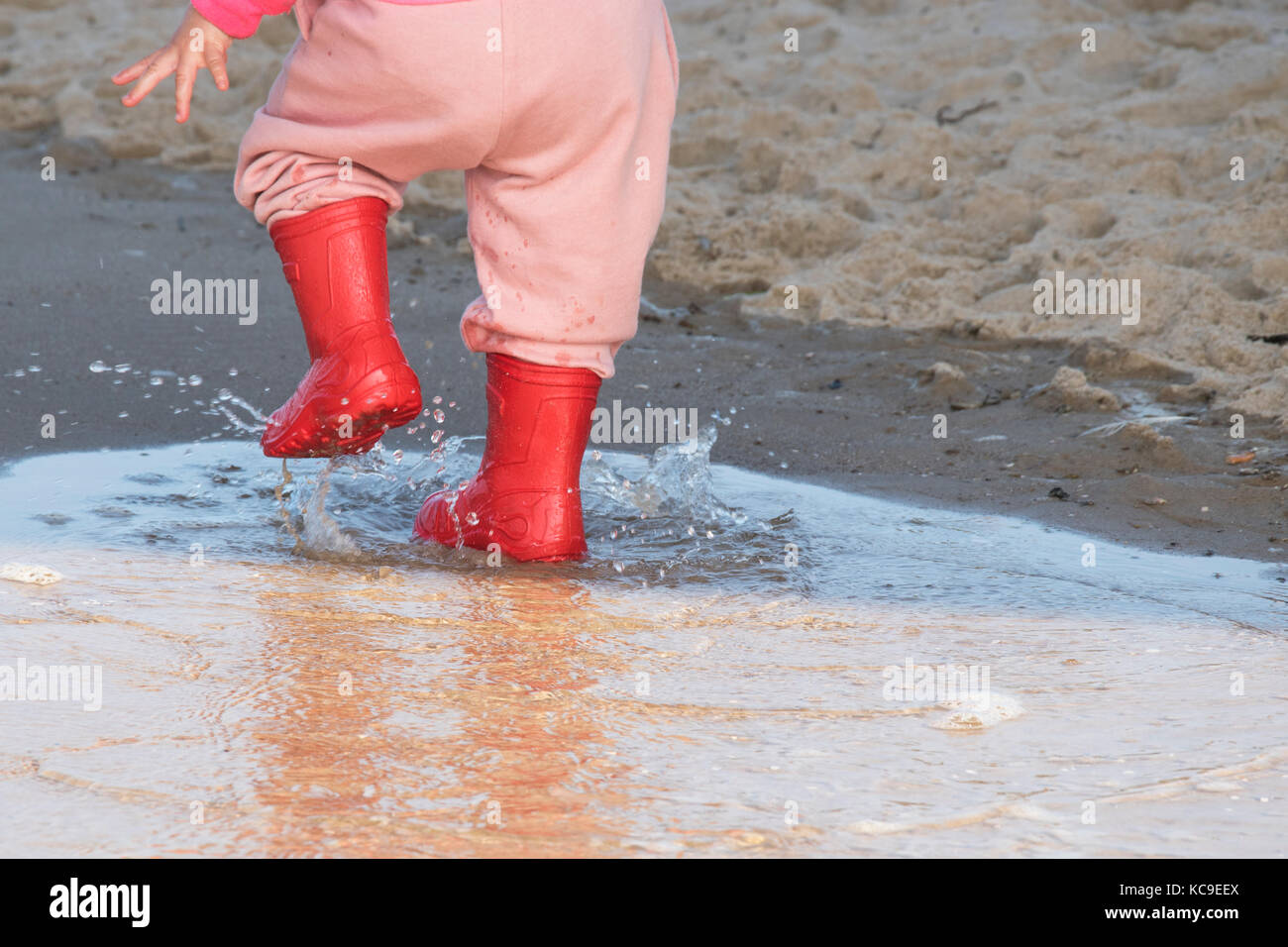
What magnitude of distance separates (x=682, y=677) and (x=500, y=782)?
0.34m

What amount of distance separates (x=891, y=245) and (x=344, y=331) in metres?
2.31

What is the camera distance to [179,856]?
116 cm

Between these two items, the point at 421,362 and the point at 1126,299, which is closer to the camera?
the point at 421,362

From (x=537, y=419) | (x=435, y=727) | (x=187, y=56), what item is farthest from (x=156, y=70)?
→ (x=435, y=727)

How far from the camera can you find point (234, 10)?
189 cm

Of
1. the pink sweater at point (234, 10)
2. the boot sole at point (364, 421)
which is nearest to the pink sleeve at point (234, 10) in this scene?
the pink sweater at point (234, 10)

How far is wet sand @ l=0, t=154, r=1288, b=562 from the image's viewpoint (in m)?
2.53

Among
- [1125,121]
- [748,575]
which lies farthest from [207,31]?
[1125,121]

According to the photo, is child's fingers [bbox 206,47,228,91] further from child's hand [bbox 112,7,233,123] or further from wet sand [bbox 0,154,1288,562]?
wet sand [bbox 0,154,1288,562]

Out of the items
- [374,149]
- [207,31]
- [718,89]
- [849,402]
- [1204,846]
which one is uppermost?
[718,89]

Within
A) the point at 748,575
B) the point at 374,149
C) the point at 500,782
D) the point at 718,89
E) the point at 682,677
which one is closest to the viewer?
the point at 500,782

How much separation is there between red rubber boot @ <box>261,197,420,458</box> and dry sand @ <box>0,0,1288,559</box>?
0.74 metres

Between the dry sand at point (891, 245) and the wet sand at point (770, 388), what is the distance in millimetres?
11

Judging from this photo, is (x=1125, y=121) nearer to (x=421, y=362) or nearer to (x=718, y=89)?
(x=718, y=89)
